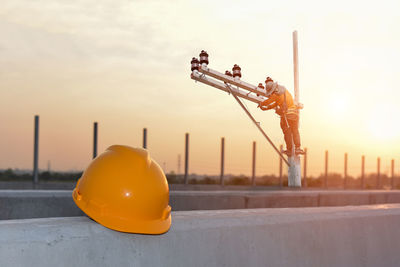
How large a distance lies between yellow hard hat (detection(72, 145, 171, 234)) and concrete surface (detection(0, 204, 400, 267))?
0.31 ft

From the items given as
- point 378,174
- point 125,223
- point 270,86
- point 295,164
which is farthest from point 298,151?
point 378,174

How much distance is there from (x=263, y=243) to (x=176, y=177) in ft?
54.4

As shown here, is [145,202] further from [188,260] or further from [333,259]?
[333,259]

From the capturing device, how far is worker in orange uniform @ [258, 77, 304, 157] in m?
6.46

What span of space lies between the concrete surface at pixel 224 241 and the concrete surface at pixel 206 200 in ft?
9.57

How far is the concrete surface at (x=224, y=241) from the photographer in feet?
10.8

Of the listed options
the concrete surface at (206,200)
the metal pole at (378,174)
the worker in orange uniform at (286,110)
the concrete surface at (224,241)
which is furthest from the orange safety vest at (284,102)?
the metal pole at (378,174)

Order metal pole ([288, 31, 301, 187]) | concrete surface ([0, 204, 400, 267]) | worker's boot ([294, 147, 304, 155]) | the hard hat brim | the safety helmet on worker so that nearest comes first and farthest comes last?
concrete surface ([0, 204, 400, 267])
the hard hat brim
metal pole ([288, 31, 301, 187])
worker's boot ([294, 147, 304, 155])
the safety helmet on worker

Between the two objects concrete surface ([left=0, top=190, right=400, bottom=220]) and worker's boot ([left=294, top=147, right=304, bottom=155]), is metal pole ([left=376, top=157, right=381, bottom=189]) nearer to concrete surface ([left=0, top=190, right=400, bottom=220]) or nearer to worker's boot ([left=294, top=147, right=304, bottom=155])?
concrete surface ([left=0, top=190, right=400, bottom=220])

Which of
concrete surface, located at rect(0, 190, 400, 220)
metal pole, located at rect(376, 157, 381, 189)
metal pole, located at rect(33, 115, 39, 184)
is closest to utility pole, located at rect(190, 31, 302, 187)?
concrete surface, located at rect(0, 190, 400, 220)

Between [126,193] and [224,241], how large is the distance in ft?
3.08

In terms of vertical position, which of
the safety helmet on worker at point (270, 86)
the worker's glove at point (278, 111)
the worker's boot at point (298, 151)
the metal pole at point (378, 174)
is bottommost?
the metal pole at point (378, 174)

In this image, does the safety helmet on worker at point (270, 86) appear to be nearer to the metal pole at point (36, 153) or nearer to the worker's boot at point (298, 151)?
the worker's boot at point (298, 151)

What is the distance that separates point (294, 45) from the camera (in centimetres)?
698
